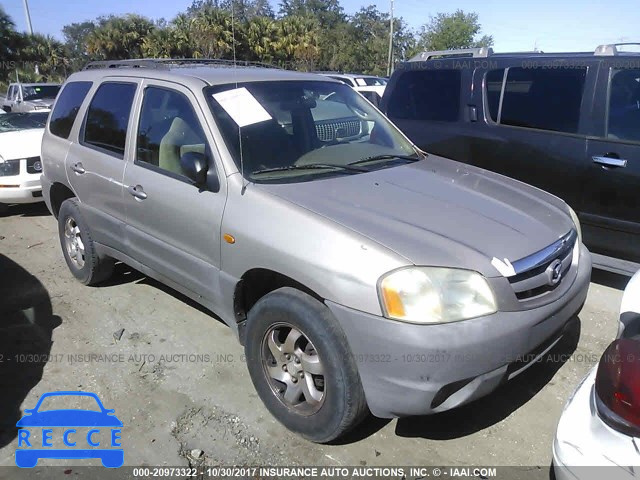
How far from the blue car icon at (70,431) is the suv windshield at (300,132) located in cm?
156

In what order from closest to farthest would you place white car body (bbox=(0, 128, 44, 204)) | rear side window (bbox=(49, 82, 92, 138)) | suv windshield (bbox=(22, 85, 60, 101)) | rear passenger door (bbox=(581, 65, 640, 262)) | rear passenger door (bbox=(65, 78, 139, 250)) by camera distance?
rear passenger door (bbox=(65, 78, 139, 250)) → rear passenger door (bbox=(581, 65, 640, 262)) → rear side window (bbox=(49, 82, 92, 138)) → white car body (bbox=(0, 128, 44, 204)) → suv windshield (bbox=(22, 85, 60, 101))

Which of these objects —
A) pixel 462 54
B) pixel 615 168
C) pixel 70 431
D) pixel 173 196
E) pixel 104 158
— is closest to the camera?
pixel 70 431

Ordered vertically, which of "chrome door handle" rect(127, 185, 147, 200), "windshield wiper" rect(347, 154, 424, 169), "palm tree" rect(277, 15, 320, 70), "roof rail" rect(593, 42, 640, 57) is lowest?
"chrome door handle" rect(127, 185, 147, 200)

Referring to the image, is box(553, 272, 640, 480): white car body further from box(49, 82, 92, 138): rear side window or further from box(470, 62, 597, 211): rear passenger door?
box(49, 82, 92, 138): rear side window

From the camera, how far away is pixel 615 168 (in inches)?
163

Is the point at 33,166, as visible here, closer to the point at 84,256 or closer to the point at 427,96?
the point at 84,256

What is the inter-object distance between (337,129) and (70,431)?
7.92ft

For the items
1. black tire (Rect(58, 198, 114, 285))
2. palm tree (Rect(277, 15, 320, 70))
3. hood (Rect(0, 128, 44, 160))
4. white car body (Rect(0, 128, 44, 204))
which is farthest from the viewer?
palm tree (Rect(277, 15, 320, 70))

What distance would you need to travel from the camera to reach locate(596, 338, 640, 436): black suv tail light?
5.34 feet

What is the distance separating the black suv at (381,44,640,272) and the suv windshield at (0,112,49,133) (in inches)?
229

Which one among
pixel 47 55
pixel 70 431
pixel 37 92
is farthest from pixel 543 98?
pixel 47 55

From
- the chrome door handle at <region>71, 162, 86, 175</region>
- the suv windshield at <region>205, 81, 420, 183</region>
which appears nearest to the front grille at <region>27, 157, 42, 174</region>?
the chrome door handle at <region>71, 162, 86, 175</region>

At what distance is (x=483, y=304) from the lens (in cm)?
227

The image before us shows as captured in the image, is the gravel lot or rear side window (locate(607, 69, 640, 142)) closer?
the gravel lot
